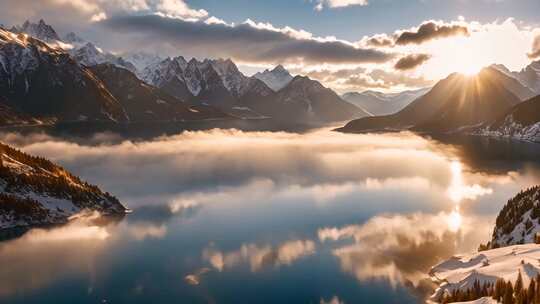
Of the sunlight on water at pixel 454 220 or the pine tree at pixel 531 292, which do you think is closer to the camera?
the pine tree at pixel 531 292

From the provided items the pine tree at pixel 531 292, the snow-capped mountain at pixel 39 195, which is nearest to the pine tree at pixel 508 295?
the pine tree at pixel 531 292

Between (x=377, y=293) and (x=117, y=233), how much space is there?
253 ft

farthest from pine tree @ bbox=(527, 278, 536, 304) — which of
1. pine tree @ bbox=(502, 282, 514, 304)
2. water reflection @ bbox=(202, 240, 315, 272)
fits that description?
water reflection @ bbox=(202, 240, 315, 272)

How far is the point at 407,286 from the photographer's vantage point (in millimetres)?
90312

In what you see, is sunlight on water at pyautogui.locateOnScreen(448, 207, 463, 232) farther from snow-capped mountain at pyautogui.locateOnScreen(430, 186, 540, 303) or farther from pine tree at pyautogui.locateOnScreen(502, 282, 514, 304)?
pine tree at pyautogui.locateOnScreen(502, 282, 514, 304)

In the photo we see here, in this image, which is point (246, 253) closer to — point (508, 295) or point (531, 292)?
point (508, 295)

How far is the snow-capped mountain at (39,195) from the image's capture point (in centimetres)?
13362

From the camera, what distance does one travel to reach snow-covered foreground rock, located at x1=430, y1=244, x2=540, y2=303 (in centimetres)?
7425

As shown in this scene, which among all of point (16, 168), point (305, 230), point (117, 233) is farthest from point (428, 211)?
point (16, 168)

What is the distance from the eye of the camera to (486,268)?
82.1 metres

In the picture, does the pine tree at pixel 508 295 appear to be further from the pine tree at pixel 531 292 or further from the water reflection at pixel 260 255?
the water reflection at pixel 260 255

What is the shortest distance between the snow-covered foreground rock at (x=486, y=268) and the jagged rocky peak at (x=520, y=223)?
1109 centimetres

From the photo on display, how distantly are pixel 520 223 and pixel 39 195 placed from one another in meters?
139

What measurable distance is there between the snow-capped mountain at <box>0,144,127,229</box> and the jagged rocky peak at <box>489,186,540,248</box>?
4661 inches
